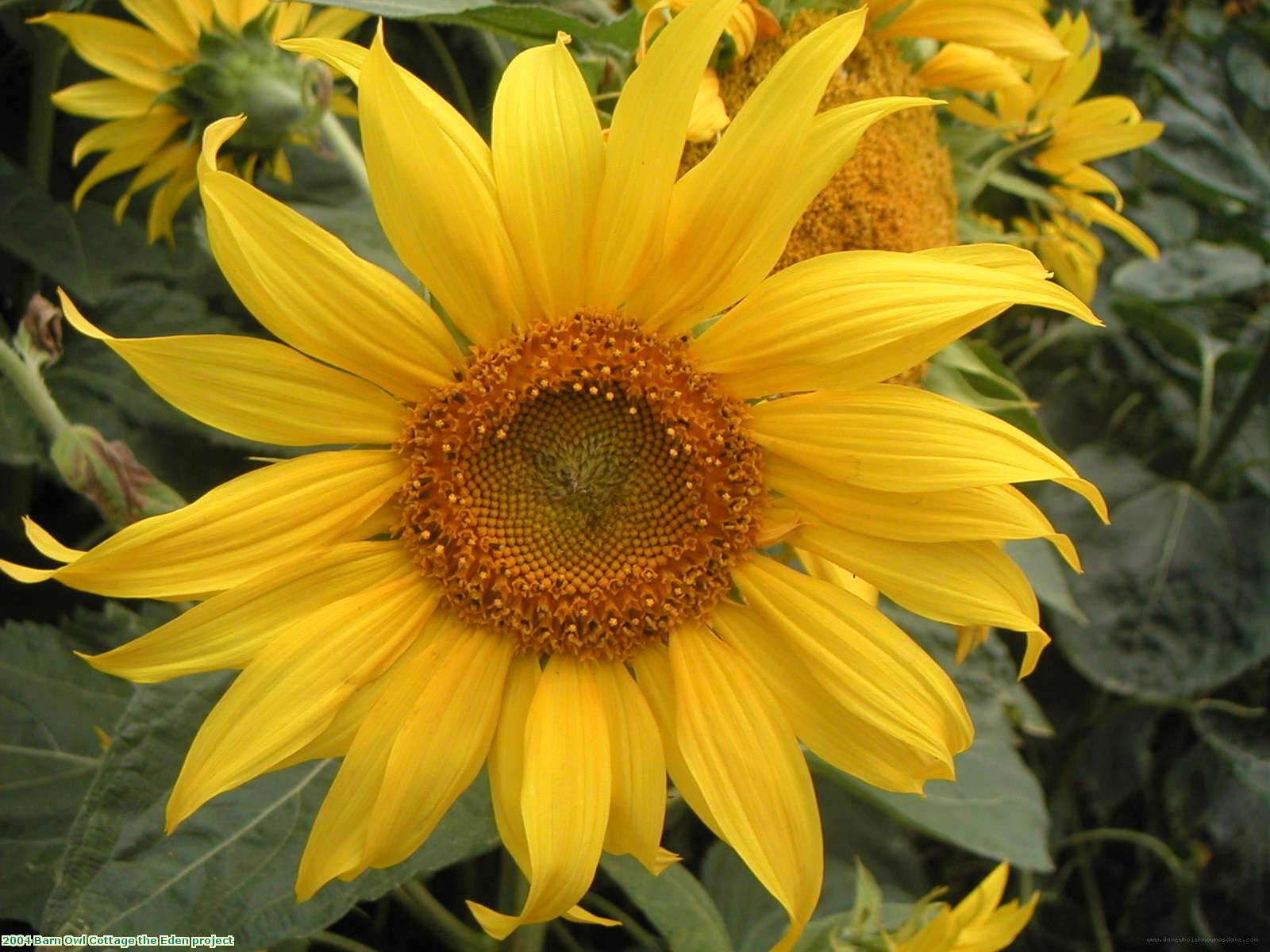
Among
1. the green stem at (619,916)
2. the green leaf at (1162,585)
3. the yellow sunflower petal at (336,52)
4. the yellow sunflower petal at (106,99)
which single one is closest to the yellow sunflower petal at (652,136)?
the yellow sunflower petal at (336,52)

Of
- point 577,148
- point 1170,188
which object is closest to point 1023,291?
point 577,148

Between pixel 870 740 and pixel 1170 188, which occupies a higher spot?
pixel 1170 188

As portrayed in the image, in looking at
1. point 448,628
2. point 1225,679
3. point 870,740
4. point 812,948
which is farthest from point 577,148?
point 1225,679

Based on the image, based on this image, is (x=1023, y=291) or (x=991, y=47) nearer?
(x=1023, y=291)

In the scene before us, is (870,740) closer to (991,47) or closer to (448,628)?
(448,628)

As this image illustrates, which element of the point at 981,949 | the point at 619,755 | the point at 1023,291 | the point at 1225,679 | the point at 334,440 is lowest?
the point at 1225,679

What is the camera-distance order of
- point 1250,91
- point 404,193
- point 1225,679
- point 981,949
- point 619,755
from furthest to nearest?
point 1250,91, point 1225,679, point 981,949, point 619,755, point 404,193

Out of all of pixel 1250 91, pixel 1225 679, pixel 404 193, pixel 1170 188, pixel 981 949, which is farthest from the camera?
Result: pixel 1170 188
